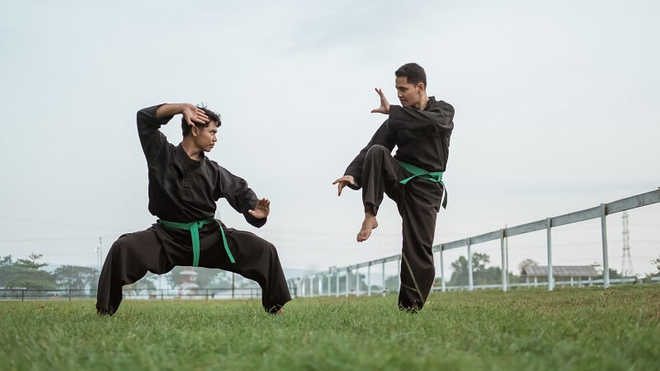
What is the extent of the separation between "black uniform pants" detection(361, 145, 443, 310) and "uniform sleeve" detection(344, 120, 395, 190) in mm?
114

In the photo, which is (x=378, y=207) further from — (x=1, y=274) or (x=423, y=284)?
(x=1, y=274)

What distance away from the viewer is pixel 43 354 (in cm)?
317

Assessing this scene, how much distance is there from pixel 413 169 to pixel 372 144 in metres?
0.62

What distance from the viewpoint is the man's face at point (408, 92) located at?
6.27 m

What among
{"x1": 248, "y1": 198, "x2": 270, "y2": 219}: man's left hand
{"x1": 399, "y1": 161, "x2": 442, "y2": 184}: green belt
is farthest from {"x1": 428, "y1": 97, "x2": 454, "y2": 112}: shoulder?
{"x1": 248, "y1": 198, "x2": 270, "y2": 219}: man's left hand

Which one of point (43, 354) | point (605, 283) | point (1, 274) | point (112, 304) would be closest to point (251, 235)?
point (112, 304)

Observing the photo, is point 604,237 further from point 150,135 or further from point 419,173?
point 150,135

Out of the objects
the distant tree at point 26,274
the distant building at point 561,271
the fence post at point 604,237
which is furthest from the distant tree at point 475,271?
the fence post at point 604,237

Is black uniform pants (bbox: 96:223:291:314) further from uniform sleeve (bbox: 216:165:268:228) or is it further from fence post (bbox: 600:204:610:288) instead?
fence post (bbox: 600:204:610:288)

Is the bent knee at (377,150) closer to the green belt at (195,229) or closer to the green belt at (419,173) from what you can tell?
the green belt at (419,173)

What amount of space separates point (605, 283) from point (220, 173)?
24.2 feet

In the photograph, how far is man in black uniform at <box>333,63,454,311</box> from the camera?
611cm

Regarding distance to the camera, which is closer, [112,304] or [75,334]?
[75,334]

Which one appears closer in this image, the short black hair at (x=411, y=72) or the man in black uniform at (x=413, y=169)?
the man in black uniform at (x=413, y=169)
